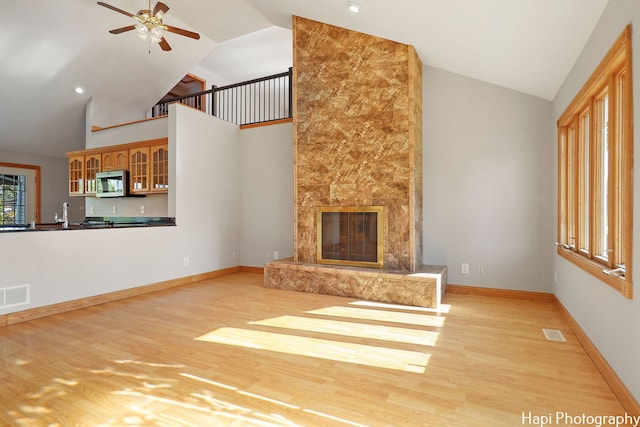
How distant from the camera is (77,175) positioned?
6.59 metres

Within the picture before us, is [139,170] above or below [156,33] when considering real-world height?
below

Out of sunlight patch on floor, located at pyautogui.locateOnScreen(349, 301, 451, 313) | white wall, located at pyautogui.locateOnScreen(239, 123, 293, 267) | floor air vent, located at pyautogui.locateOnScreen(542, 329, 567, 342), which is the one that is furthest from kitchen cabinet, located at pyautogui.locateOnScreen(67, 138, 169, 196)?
floor air vent, located at pyautogui.locateOnScreen(542, 329, 567, 342)

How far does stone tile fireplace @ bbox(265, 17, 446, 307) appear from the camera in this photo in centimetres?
425

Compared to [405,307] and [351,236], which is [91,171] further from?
[405,307]

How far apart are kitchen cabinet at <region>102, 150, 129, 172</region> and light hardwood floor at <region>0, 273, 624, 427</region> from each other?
10.2ft

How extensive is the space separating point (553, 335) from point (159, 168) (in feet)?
18.5

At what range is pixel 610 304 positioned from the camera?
214 centimetres

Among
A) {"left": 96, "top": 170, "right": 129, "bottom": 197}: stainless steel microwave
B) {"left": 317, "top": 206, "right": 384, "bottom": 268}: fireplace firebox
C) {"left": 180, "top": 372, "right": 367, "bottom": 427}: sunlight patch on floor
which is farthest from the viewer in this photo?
{"left": 96, "top": 170, "right": 129, "bottom": 197}: stainless steel microwave

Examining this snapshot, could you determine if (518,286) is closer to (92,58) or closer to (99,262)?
(99,262)

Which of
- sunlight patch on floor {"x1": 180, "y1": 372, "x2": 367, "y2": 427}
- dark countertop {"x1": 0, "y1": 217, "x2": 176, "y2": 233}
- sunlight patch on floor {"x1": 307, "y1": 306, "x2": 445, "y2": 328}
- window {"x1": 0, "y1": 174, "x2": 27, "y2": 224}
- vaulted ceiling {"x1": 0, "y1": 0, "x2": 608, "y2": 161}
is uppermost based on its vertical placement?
vaulted ceiling {"x1": 0, "y1": 0, "x2": 608, "y2": 161}

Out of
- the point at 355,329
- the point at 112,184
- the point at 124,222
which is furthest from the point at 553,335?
the point at 124,222

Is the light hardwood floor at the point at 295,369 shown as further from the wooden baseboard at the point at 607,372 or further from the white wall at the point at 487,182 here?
the white wall at the point at 487,182

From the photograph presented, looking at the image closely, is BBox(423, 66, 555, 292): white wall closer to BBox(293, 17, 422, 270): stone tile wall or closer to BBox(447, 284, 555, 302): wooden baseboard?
BBox(447, 284, 555, 302): wooden baseboard

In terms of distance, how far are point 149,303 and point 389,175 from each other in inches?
131
